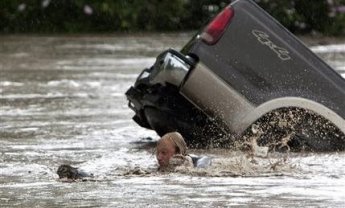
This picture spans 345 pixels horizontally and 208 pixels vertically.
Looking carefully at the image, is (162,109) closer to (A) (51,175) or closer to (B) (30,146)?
(B) (30,146)

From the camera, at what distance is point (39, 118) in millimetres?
13070

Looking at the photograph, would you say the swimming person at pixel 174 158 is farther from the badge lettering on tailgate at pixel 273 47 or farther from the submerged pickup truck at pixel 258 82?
the badge lettering on tailgate at pixel 273 47

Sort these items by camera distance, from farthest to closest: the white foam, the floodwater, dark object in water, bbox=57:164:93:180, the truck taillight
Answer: the white foam < the truck taillight < dark object in water, bbox=57:164:93:180 < the floodwater

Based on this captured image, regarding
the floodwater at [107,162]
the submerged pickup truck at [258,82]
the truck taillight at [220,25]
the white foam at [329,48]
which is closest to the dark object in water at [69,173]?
the floodwater at [107,162]

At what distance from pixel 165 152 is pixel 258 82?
157 cm

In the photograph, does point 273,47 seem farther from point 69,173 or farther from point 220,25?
point 69,173

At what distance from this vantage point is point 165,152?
888 centimetres

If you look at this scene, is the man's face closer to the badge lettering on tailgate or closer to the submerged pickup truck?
the submerged pickup truck

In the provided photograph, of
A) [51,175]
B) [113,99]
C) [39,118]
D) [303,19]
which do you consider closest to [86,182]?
[51,175]

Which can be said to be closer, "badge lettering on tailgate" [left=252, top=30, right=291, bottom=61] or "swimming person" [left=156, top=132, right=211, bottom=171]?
"swimming person" [left=156, top=132, right=211, bottom=171]

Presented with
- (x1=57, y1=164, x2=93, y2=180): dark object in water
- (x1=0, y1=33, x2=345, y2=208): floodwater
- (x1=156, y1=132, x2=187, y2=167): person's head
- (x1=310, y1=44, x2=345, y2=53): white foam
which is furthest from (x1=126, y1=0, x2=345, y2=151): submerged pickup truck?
(x1=310, y1=44, x2=345, y2=53): white foam

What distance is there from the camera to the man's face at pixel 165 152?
8867 millimetres

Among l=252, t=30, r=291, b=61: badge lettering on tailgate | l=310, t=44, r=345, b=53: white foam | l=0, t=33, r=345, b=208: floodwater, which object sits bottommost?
l=310, t=44, r=345, b=53: white foam

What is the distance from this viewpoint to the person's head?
29.1 feet
